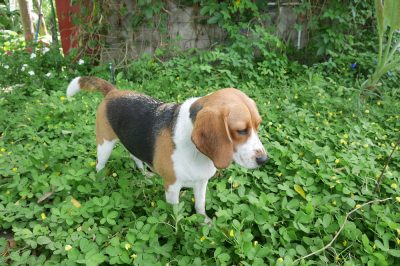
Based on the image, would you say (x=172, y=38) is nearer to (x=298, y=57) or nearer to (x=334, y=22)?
(x=298, y=57)

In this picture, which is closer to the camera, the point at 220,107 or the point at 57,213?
the point at 220,107

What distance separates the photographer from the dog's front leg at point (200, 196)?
2.80 meters

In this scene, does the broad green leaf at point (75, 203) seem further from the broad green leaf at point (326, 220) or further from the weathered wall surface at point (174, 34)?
the weathered wall surface at point (174, 34)

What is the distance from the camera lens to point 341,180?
10.2 feet

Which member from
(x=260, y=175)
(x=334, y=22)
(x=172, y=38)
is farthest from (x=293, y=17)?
(x=260, y=175)

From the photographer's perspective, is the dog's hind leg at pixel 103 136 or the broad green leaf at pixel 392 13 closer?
the dog's hind leg at pixel 103 136

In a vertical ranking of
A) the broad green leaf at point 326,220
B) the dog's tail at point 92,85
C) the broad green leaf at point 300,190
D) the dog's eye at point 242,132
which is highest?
the dog's eye at point 242,132

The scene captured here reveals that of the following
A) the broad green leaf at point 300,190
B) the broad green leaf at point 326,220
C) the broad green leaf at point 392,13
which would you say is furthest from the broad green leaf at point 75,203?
the broad green leaf at point 392,13

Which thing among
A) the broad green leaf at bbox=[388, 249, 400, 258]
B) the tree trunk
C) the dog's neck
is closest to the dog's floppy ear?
the dog's neck

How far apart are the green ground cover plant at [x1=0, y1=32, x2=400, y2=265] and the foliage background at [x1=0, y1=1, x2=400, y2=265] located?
0.01 m

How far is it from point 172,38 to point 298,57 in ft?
8.31

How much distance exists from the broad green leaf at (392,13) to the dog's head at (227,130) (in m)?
3.27

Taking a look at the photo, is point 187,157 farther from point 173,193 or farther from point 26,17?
point 26,17

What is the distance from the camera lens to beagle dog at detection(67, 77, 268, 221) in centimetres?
225
